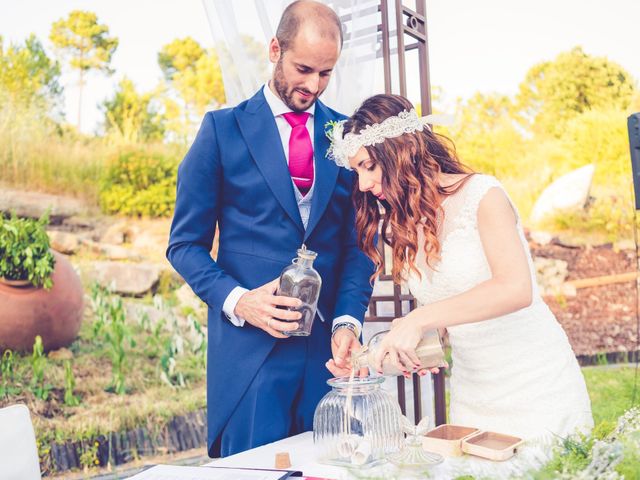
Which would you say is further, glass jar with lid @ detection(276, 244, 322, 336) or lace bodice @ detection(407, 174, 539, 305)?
lace bodice @ detection(407, 174, 539, 305)

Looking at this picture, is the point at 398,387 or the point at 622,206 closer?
the point at 398,387

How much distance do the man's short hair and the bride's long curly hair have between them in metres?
0.25

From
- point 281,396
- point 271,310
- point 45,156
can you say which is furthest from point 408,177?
point 45,156

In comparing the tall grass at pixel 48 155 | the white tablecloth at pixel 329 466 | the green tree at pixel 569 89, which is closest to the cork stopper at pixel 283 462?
the white tablecloth at pixel 329 466

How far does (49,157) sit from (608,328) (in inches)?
239

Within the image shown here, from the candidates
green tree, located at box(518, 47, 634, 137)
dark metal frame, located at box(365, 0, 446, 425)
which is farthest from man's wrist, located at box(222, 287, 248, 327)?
green tree, located at box(518, 47, 634, 137)

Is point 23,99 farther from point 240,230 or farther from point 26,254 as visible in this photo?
point 240,230

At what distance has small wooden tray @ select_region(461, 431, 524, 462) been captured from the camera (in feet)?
4.14

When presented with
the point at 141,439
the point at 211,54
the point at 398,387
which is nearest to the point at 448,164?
the point at 398,387

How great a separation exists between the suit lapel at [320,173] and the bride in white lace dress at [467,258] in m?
0.07

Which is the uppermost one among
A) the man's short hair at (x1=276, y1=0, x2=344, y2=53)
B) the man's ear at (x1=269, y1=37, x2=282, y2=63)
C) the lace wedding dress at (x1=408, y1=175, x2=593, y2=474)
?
the man's short hair at (x1=276, y1=0, x2=344, y2=53)

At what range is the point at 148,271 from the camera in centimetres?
621

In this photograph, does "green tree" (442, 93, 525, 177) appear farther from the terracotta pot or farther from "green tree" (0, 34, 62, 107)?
the terracotta pot

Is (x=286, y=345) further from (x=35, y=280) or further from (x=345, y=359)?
(x=35, y=280)
